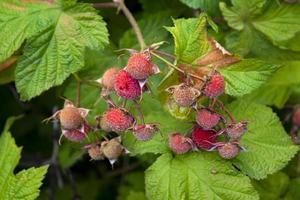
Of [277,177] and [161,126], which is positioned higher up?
[161,126]

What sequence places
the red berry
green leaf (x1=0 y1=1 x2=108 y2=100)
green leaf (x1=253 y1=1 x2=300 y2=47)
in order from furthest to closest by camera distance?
green leaf (x1=253 y1=1 x2=300 y2=47)
green leaf (x1=0 y1=1 x2=108 y2=100)
the red berry

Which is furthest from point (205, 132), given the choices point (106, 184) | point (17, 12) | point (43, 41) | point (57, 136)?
point (106, 184)

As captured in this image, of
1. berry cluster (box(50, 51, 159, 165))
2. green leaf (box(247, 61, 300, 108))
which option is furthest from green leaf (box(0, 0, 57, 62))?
green leaf (box(247, 61, 300, 108))

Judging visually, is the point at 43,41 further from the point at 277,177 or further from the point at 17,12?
the point at 277,177

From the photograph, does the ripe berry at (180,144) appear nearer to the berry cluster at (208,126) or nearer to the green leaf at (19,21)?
the berry cluster at (208,126)

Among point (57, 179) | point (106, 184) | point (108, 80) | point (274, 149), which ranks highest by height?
point (108, 80)

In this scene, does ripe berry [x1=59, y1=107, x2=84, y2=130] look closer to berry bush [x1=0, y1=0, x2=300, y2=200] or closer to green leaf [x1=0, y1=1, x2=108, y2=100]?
berry bush [x1=0, y1=0, x2=300, y2=200]

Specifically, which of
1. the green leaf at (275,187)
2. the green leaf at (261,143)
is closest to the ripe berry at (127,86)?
the green leaf at (261,143)
